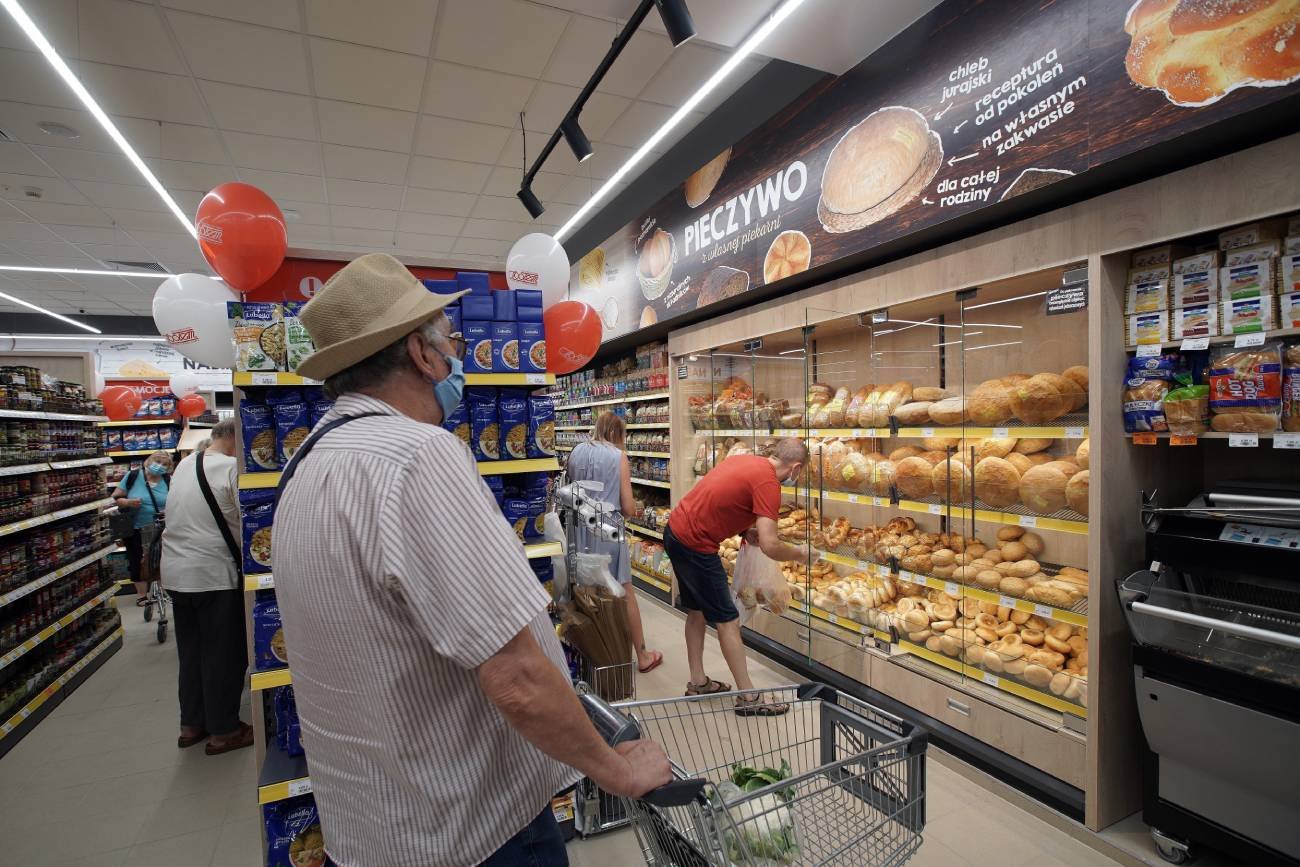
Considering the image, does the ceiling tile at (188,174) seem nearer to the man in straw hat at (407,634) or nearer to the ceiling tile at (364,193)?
the ceiling tile at (364,193)

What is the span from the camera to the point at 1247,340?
207cm

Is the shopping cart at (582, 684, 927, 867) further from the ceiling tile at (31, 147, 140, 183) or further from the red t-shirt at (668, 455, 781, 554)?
the ceiling tile at (31, 147, 140, 183)

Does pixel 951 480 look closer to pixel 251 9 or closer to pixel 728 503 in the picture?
pixel 728 503

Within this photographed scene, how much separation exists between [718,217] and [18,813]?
545cm

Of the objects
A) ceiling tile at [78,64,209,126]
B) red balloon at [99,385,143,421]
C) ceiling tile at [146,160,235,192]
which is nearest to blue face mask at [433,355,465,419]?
ceiling tile at [78,64,209,126]

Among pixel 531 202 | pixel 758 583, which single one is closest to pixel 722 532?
pixel 758 583

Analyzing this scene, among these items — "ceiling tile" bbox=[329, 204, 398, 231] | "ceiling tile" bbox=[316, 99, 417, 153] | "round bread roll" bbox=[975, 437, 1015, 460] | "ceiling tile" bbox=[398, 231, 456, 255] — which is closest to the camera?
"round bread roll" bbox=[975, 437, 1015, 460]

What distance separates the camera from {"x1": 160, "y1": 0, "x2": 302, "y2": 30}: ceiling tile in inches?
142

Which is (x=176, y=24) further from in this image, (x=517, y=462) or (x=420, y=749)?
(x=420, y=749)

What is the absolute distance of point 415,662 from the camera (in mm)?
984

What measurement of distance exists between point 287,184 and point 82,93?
1.88m

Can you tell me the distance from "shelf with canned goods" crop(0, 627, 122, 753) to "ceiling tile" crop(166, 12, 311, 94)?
14.4 ft

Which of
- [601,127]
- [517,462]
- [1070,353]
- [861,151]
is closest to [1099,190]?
[1070,353]

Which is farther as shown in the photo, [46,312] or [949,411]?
[46,312]
